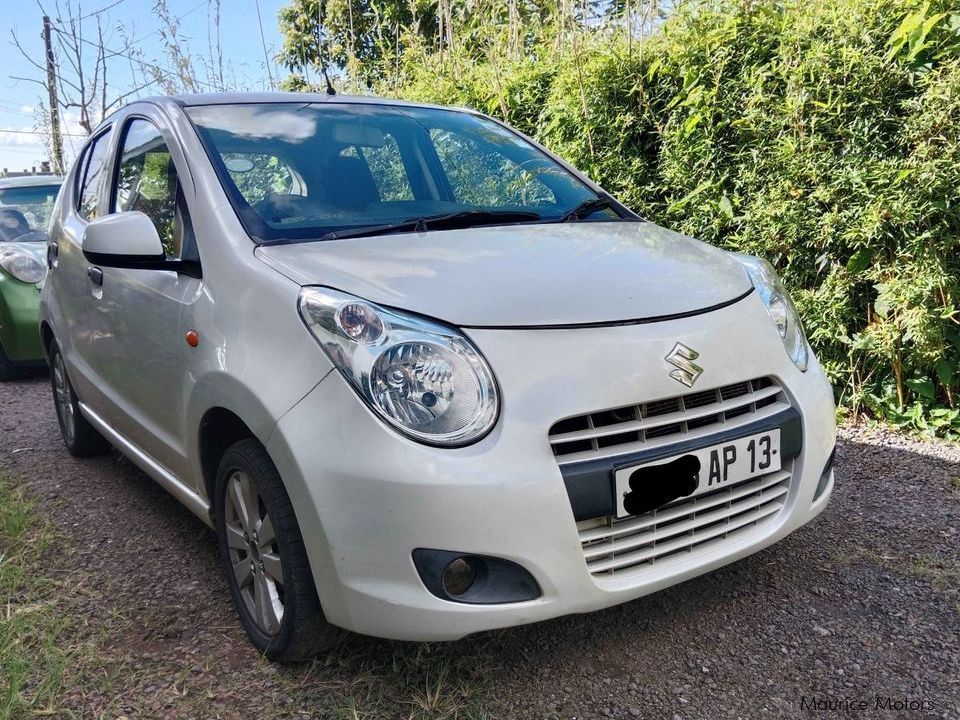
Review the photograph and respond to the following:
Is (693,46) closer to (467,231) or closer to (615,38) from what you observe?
(615,38)

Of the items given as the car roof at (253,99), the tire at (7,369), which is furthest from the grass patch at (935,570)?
the tire at (7,369)

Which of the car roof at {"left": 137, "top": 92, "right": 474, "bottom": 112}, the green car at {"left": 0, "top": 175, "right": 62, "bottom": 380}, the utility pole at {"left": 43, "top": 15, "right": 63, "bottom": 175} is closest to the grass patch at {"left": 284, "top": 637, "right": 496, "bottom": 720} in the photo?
the car roof at {"left": 137, "top": 92, "right": 474, "bottom": 112}

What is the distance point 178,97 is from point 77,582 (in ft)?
5.29

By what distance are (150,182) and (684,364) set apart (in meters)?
1.88

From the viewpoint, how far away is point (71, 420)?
12.6ft

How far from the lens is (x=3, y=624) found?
2305 millimetres

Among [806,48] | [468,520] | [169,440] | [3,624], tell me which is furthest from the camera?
[806,48]

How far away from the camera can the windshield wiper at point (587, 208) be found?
267 centimetres

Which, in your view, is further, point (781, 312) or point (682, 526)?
point (781, 312)

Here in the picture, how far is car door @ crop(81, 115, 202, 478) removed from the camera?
232cm

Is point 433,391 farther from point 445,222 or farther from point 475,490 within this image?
point 445,222

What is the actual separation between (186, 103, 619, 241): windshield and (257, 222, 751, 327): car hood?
185 millimetres

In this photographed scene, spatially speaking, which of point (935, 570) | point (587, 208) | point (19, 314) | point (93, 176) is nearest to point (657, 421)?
point (587, 208)

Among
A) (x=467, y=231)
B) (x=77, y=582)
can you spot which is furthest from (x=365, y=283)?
(x=77, y=582)
